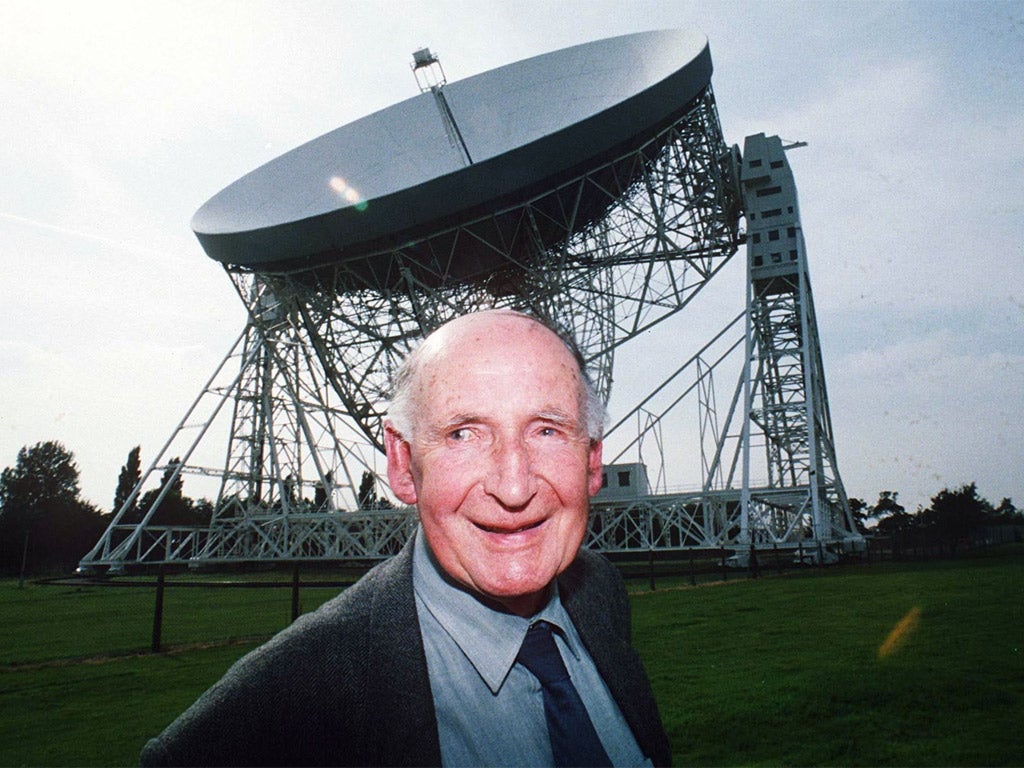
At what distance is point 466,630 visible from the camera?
1862 mm

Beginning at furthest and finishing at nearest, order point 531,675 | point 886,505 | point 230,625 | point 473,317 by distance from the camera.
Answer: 1. point 886,505
2. point 230,625
3. point 473,317
4. point 531,675

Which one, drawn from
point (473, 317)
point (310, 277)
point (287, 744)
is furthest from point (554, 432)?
point (310, 277)

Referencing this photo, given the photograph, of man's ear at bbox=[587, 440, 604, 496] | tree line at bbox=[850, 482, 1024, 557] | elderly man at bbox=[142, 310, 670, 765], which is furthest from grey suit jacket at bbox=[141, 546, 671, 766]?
tree line at bbox=[850, 482, 1024, 557]

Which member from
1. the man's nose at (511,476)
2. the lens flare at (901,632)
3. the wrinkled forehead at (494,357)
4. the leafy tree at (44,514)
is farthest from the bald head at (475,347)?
the leafy tree at (44,514)

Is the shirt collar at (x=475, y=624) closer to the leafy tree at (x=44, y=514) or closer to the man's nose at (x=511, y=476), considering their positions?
the man's nose at (x=511, y=476)

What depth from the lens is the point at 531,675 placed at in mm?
1924

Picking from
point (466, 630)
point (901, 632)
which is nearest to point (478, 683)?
point (466, 630)

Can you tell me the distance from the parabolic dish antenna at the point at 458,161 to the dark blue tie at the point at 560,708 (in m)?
13.9

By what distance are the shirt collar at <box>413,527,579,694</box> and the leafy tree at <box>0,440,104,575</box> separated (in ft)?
160

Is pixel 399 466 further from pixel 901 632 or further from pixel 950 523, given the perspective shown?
pixel 950 523

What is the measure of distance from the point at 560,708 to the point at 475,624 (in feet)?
1.06

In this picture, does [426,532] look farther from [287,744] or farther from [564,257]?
[564,257]

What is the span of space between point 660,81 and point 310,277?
10.0 metres

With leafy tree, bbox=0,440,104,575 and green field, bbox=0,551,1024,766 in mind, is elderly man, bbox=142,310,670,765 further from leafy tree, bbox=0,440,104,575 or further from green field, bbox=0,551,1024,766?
leafy tree, bbox=0,440,104,575
